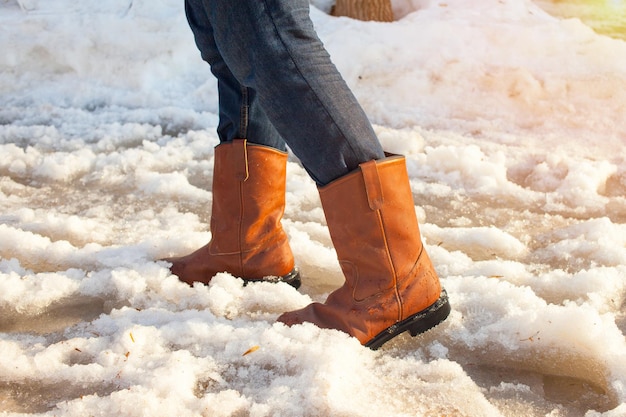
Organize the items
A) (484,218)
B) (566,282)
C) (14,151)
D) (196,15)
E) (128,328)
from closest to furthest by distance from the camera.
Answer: (128,328) < (196,15) < (566,282) < (484,218) < (14,151)

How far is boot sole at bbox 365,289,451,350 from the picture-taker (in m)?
1.34

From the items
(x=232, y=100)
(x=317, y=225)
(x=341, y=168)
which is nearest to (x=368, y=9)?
(x=317, y=225)

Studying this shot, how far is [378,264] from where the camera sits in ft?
4.29

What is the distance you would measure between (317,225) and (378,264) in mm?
676

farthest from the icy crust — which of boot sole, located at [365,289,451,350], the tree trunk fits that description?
the tree trunk

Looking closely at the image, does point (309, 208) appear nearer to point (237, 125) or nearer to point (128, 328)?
point (237, 125)

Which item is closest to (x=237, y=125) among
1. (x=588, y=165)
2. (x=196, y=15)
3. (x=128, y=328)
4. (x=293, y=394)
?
(x=196, y=15)

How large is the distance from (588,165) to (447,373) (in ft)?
4.55

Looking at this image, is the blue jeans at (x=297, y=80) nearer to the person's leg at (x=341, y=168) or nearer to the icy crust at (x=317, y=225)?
the person's leg at (x=341, y=168)

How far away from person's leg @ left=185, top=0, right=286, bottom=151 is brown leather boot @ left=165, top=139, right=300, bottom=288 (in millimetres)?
29

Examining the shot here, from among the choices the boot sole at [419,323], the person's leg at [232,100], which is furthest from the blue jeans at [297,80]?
the boot sole at [419,323]

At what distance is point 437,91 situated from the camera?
10.4 feet

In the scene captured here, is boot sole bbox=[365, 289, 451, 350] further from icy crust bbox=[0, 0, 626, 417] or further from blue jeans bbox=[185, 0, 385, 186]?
blue jeans bbox=[185, 0, 385, 186]

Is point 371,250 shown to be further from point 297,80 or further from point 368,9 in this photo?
point 368,9
